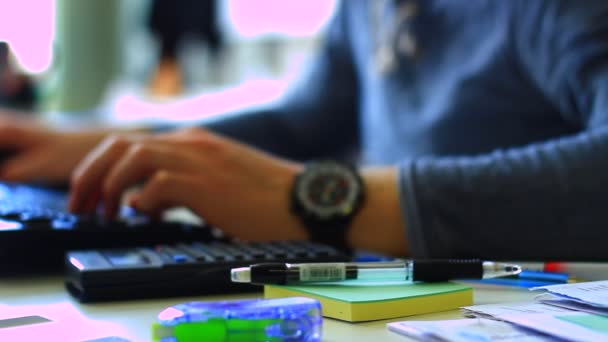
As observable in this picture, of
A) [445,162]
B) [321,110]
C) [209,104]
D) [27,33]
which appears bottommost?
[445,162]

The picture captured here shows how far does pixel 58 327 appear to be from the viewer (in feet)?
1.21

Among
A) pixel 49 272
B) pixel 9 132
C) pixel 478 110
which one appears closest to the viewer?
pixel 49 272

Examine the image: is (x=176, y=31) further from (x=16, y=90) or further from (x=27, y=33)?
(x=16, y=90)

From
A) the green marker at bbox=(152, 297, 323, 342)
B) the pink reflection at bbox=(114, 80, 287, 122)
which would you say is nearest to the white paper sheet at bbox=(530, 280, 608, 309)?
the green marker at bbox=(152, 297, 323, 342)

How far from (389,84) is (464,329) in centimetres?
70

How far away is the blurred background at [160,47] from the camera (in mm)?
2688

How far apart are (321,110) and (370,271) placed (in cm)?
86

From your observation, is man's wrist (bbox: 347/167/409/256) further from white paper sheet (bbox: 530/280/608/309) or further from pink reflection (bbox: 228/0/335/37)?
pink reflection (bbox: 228/0/335/37)

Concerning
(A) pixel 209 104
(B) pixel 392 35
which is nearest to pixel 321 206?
(B) pixel 392 35

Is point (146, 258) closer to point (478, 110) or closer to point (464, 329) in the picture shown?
point (464, 329)

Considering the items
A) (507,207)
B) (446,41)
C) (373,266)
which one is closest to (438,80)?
(446,41)

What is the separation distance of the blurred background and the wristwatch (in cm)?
191

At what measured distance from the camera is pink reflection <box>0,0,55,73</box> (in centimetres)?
238

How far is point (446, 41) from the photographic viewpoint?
896mm
